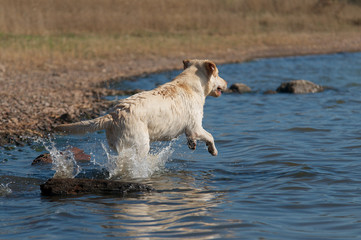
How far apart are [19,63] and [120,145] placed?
47.7 ft

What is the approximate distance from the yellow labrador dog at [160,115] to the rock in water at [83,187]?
19.2 inches

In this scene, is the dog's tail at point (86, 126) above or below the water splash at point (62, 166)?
above

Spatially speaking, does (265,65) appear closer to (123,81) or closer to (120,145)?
(123,81)

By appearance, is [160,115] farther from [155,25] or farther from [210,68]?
[155,25]

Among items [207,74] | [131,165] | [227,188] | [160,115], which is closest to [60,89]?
[207,74]

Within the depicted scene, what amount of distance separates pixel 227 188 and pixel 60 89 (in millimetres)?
9989

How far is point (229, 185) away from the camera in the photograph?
26.1 ft

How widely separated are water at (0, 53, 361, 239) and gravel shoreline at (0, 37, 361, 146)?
101 cm

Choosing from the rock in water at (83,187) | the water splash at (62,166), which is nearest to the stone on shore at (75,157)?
the water splash at (62,166)

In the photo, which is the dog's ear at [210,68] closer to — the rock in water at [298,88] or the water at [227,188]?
the water at [227,188]

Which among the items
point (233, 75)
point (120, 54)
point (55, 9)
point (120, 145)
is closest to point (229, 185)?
point (120, 145)

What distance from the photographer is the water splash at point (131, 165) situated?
25.2ft

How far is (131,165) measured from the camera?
7895 millimetres

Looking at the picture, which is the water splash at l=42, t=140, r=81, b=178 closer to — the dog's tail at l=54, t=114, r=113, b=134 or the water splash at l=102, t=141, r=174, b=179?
the water splash at l=102, t=141, r=174, b=179
